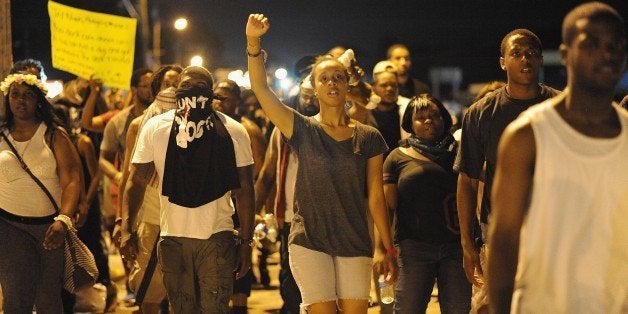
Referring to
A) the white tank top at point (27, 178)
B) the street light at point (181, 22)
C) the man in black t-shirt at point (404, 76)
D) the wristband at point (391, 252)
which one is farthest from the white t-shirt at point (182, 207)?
the street light at point (181, 22)

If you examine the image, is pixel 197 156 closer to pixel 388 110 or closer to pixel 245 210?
pixel 245 210

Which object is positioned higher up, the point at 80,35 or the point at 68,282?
the point at 80,35

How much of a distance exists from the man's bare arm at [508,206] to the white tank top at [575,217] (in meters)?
0.04

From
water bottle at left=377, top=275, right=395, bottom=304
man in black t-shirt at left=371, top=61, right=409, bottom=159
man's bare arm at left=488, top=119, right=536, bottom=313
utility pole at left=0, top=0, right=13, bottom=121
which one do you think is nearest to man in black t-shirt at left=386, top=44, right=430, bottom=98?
man in black t-shirt at left=371, top=61, right=409, bottom=159

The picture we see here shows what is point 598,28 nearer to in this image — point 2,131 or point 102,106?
point 2,131

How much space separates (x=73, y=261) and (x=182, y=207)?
129 cm

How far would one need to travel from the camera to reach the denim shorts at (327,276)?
24.2 ft

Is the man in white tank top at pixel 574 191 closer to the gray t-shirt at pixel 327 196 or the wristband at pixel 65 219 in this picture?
the gray t-shirt at pixel 327 196

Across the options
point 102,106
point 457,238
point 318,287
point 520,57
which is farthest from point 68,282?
point 102,106

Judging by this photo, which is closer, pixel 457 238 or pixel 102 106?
pixel 457 238

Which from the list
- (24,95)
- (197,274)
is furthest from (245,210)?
(24,95)

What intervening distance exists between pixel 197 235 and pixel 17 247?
5.00 ft

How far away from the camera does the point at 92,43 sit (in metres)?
12.2

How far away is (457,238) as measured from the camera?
27.1ft
